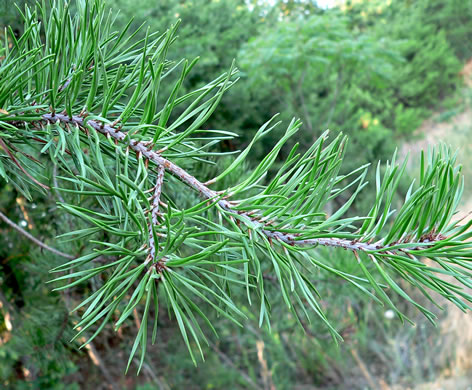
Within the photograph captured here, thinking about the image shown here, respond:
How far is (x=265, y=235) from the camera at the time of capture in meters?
0.31

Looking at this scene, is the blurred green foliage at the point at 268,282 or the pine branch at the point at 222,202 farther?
the blurred green foliage at the point at 268,282

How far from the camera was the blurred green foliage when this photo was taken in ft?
2.81

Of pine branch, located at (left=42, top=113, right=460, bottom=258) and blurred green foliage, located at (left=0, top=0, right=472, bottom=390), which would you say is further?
blurred green foliage, located at (left=0, top=0, right=472, bottom=390)

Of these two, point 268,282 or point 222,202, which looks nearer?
point 222,202

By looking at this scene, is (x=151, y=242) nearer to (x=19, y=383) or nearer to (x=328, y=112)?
(x=19, y=383)

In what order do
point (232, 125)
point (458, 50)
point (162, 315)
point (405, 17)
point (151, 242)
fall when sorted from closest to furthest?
point (151, 242)
point (162, 315)
point (232, 125)
point (405, 17)
point (458, 50)

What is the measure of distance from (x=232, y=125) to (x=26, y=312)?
1.32 metres

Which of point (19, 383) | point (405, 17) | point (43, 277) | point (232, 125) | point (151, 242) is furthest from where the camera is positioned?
point (405, 17)

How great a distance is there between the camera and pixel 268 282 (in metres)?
0.88

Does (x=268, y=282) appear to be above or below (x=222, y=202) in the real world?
below

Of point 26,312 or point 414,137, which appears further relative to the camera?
point 414,137

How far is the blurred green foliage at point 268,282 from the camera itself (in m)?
0.86

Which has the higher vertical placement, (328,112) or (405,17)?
(405,17)

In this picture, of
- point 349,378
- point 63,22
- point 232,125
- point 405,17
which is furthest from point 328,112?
point 405,17
